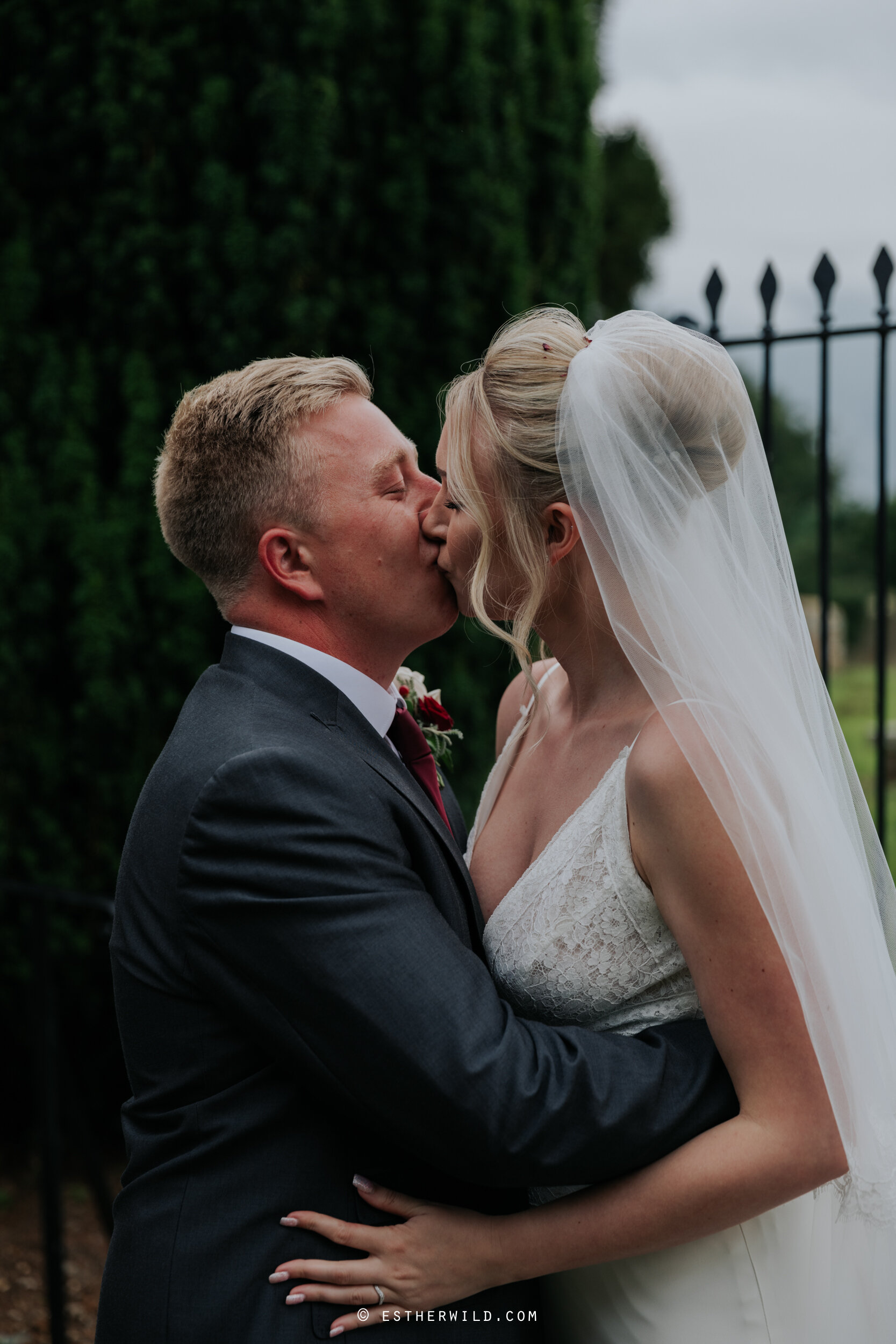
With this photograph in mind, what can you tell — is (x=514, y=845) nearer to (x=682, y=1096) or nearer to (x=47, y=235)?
(x=682, y=1096)

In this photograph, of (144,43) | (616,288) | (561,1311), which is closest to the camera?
(561,1311)

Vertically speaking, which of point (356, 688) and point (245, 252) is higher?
point (245, 252)

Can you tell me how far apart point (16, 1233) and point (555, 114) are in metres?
5.61

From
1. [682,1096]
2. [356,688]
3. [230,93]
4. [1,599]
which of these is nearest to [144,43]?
[230,93]

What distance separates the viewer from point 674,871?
6.22ft

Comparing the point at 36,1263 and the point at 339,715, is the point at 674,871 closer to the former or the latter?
the point at 339,715

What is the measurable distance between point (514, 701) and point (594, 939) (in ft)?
3.72

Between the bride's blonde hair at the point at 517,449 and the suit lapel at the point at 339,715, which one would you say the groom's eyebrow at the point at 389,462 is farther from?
the suit lapel at the point at 339,715

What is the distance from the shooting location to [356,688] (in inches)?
89.5

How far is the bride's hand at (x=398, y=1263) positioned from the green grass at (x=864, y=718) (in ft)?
26.2

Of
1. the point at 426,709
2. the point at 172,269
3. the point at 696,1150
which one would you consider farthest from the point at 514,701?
the point at 172,269

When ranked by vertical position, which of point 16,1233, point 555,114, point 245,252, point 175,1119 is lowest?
point 16,1233

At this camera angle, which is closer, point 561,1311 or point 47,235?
point 561,1311

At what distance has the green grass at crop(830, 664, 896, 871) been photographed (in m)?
12.0
